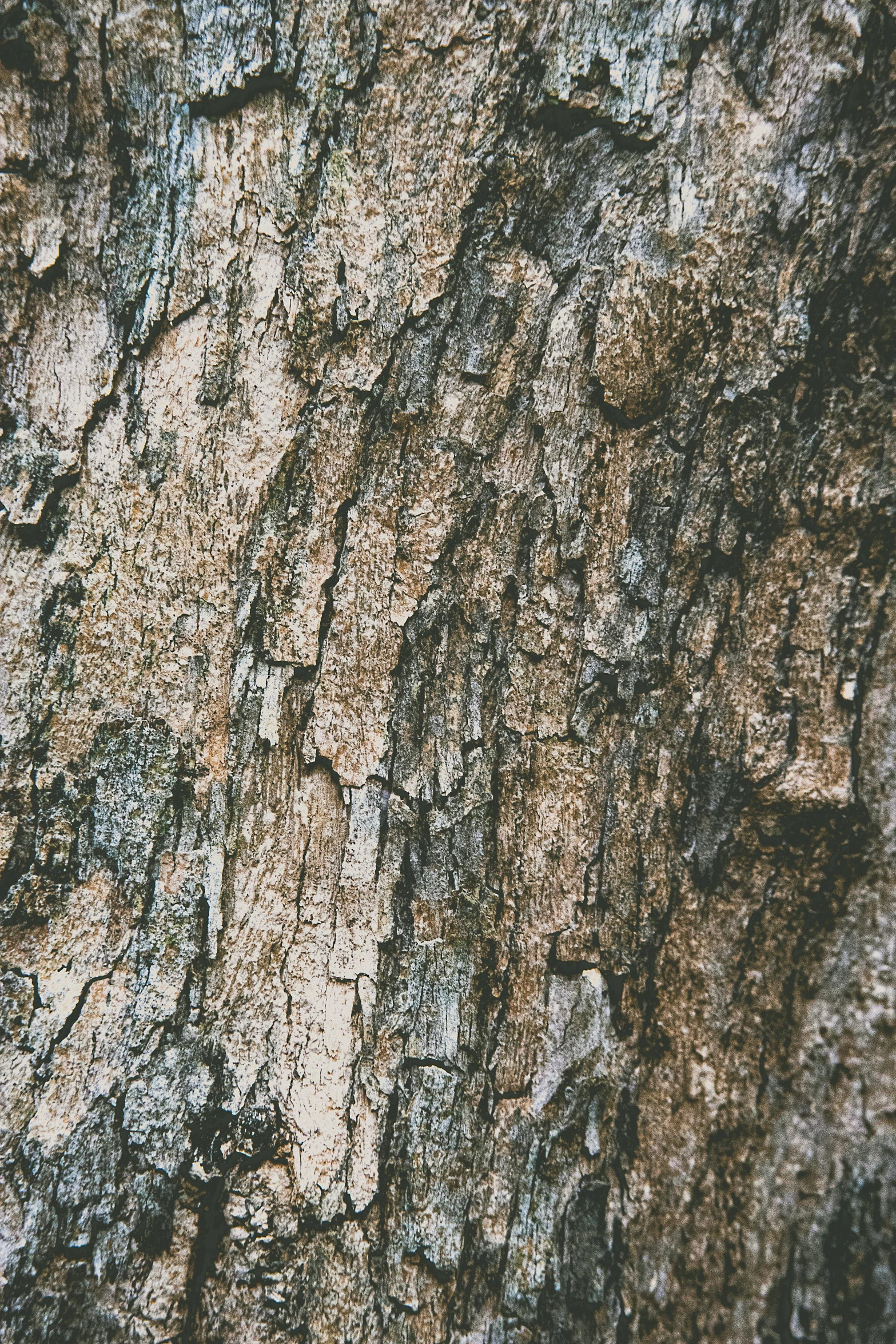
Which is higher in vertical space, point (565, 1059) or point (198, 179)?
point (198, 179)

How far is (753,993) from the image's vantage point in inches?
35.8

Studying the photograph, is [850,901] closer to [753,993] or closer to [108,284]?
[753,993]

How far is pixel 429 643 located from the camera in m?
1.01

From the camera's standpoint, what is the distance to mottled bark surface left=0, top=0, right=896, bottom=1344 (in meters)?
0.91

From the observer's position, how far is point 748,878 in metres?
0.92

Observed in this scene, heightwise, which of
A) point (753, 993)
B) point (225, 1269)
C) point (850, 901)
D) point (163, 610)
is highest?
point (163, 610)

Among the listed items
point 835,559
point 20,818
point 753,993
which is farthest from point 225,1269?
point 835,559

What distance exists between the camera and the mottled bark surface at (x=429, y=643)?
0.91m

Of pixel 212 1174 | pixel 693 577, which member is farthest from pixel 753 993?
pixel 212 1174

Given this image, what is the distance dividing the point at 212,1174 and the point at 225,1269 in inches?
4.6

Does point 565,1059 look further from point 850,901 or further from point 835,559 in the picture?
point 835,559

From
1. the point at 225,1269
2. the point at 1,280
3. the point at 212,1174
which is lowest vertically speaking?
the point at 225,1269

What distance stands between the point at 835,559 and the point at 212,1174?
1.12 meters

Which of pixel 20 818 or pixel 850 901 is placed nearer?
pixel 850 901
